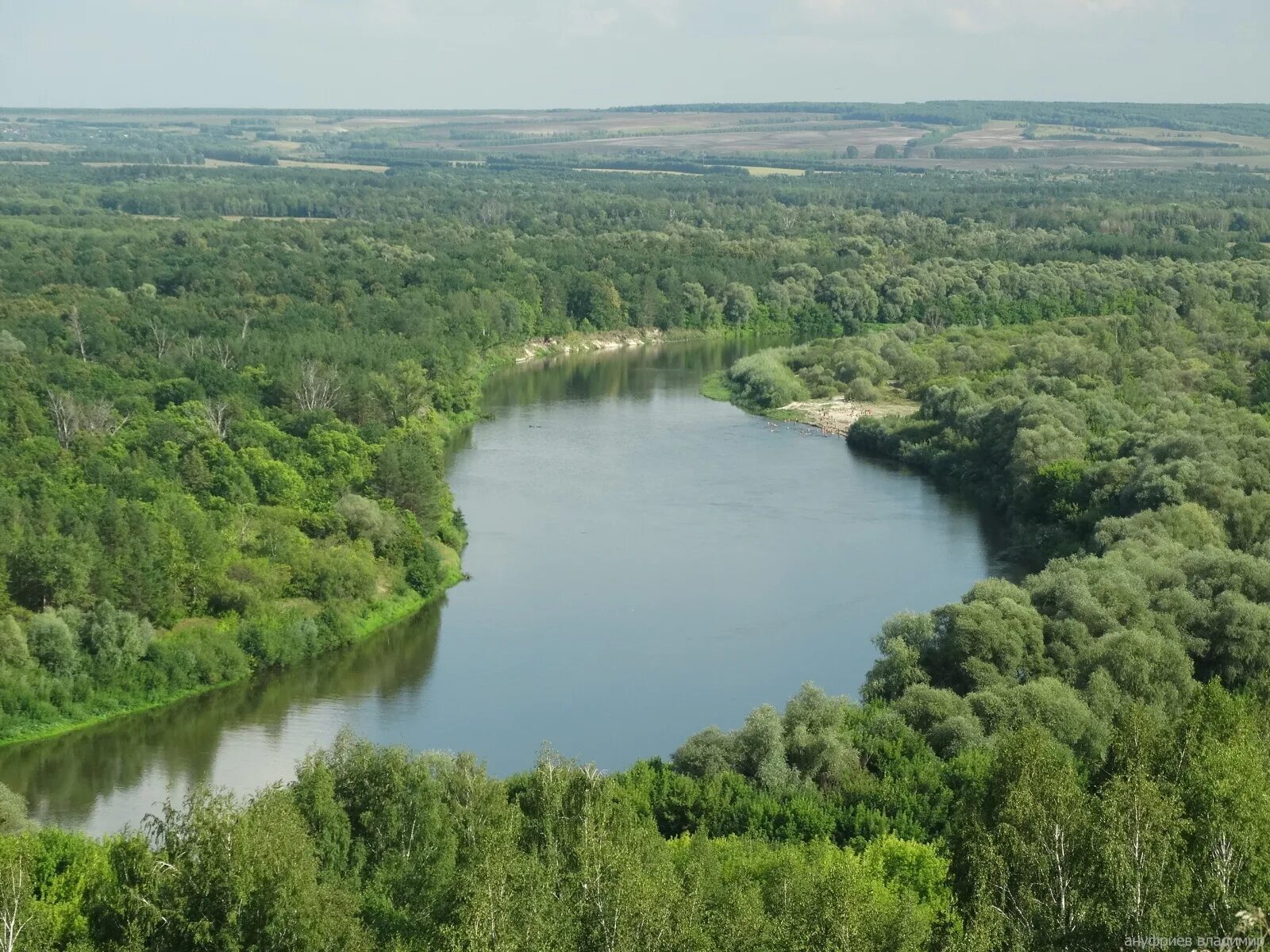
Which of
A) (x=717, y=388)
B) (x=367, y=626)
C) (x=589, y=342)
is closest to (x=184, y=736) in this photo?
(x=367, y=626)

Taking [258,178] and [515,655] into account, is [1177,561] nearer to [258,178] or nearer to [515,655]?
[515,655]

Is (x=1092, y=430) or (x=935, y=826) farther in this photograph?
(x=1092, y=430)

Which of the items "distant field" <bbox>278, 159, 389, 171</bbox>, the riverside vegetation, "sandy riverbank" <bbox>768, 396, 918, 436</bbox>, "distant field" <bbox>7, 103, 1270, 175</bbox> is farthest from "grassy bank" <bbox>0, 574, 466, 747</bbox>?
"distant field" <bbox>7, 103, 1270, 175</bbox>

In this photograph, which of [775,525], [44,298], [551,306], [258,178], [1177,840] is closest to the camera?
[1177,840]

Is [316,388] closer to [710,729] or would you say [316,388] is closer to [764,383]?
[764,383]

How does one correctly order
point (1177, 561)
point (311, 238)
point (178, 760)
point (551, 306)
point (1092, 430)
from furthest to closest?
point (311, 238), point (551, 306), point (1092, 430), point (1177, 561), point (178, 760)

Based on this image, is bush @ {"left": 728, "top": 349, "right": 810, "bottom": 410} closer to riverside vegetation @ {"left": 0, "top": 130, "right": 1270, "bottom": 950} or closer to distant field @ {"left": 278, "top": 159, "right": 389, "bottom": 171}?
riverside vegetation @ {"left": 0, "top": 130, "right": 1270, "bottom": 950}

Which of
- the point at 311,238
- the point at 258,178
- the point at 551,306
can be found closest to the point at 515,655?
the point at 551,306
